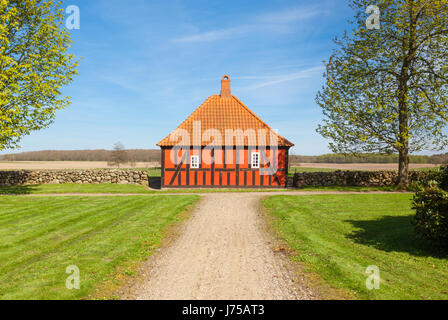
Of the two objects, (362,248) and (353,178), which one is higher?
(353,178)

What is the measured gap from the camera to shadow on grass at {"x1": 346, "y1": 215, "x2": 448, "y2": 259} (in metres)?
8.02

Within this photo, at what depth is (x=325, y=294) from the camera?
17.6 ft

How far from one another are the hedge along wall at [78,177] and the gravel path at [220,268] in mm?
15484

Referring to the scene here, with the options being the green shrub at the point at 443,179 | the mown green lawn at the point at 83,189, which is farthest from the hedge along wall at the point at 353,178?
the green shrub at the point at 443,179

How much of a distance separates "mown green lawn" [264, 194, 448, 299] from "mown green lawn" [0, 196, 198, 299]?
4.72 meters

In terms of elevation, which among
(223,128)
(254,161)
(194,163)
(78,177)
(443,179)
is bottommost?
(78,177)

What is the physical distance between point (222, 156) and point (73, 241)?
14991mm

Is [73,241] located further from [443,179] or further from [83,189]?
[83,189]

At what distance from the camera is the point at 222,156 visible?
22.8 meters

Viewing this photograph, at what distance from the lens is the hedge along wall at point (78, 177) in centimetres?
2478

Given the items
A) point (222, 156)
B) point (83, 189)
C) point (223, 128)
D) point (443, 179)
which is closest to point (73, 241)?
point (443, 179)

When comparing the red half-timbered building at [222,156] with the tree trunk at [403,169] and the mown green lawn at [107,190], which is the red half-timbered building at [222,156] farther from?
the tree trunk at [403,169]

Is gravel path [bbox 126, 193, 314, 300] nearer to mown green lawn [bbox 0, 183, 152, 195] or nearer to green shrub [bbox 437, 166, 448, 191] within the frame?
green shrub [bbox 437, 166, 448, 191]
